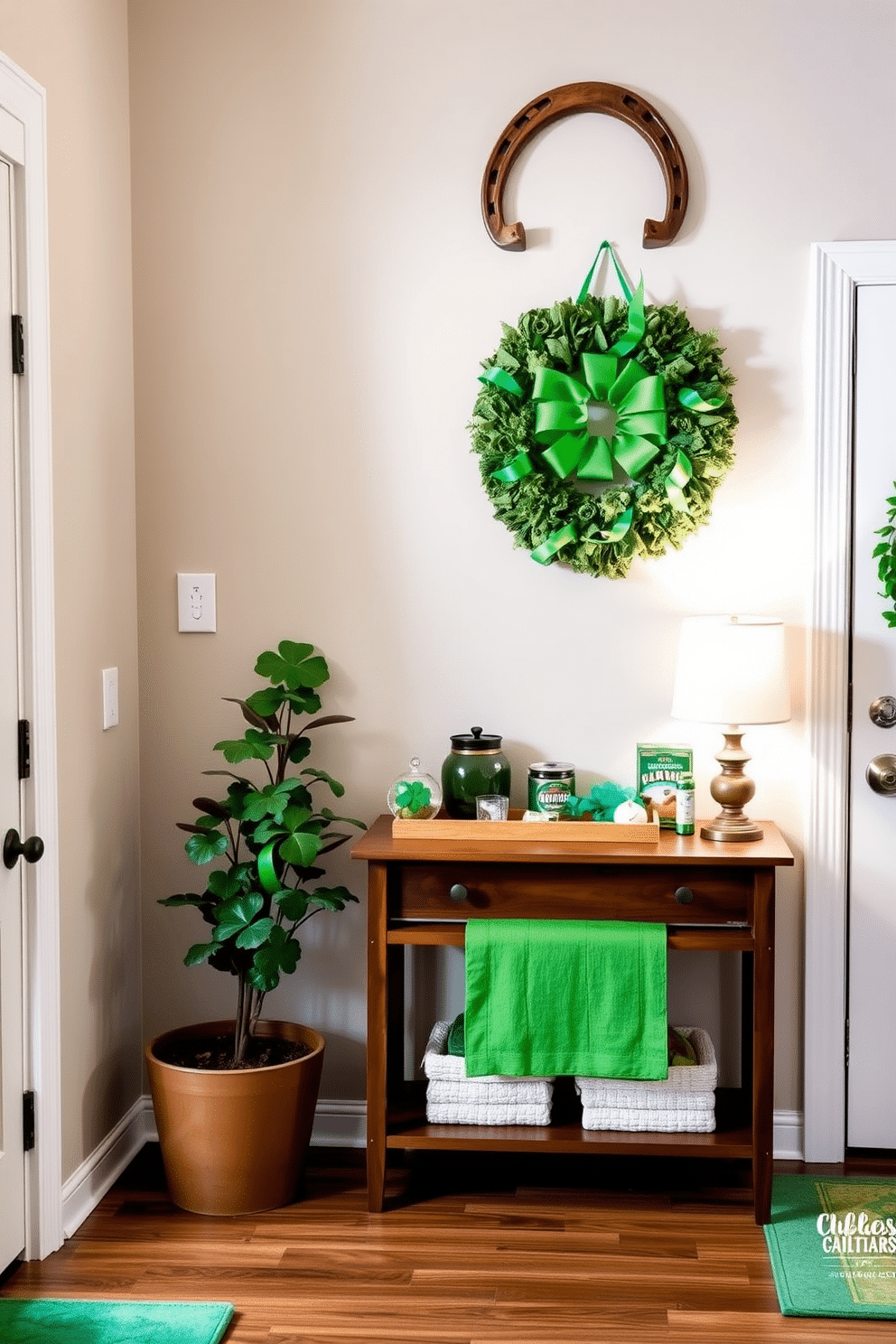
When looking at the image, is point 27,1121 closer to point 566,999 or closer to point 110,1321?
point 110,1321

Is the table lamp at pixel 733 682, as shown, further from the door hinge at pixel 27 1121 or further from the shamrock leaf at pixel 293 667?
the door hinge at pixel 27 1121

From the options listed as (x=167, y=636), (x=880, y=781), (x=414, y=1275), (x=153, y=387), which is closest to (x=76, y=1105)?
(x=414, y=1275)

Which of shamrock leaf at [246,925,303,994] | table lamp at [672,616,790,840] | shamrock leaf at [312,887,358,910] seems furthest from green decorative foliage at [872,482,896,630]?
shamrock leaf at [246,925,303,994]

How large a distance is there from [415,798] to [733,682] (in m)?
0.70

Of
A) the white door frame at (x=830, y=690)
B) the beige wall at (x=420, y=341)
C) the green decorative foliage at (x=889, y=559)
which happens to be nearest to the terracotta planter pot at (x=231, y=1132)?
the beige wall at (x=420, y=341)

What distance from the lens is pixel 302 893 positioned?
2633 millimetres

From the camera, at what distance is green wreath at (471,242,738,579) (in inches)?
107

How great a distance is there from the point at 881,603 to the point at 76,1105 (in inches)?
79.0

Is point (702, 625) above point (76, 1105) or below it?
above

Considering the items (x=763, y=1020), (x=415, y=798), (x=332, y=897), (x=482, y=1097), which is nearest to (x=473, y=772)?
(x=415, y=798)

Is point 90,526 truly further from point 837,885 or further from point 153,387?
point 837,885

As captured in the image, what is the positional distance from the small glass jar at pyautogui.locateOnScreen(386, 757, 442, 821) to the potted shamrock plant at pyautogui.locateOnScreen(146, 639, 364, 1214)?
0.09 metres

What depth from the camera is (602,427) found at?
281 centimetres

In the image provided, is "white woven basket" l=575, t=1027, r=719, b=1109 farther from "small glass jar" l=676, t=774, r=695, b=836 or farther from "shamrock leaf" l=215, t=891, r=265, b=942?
"shamrock leaf" l=215, t=891, r=265, b=942
